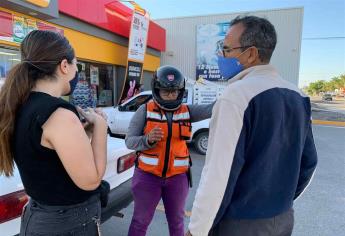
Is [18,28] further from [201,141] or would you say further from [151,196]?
[151,196]

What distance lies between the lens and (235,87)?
1423 mm

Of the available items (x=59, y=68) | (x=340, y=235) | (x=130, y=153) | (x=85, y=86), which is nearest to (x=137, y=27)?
(x=85, y=86)

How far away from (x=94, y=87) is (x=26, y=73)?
990cm

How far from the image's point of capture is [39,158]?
53.1 inches

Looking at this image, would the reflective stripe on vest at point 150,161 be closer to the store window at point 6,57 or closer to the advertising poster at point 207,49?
the store window at point 6,57

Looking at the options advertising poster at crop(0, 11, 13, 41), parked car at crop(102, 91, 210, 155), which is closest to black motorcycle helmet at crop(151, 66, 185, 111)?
parked car at crop(102, 91, 210, 155)

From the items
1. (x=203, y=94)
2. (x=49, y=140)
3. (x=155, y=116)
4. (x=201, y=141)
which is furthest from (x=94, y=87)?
(x=49, y=140)

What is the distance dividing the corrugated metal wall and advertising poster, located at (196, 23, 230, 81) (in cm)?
32

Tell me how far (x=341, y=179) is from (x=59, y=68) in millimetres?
5809

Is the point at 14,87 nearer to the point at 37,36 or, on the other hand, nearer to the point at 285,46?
the point at 37,36

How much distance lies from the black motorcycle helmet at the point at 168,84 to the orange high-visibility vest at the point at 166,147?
0.05 m

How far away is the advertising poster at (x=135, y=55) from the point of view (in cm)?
1116

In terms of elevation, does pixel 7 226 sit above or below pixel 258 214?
below

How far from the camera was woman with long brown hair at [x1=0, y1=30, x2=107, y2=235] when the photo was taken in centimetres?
131
